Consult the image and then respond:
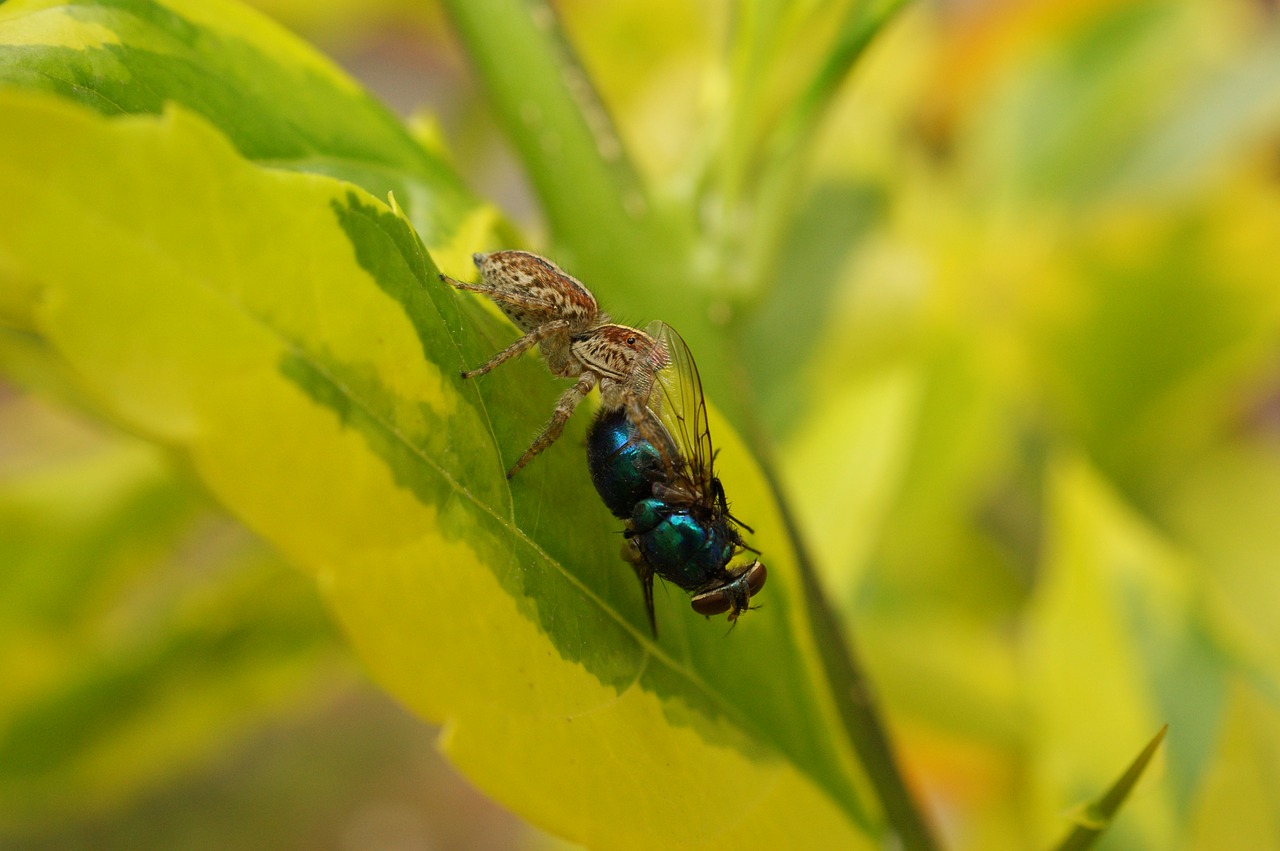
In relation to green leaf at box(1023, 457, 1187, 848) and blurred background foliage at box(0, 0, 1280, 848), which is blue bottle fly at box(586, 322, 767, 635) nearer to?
blurred background foliage at box(0, 0, 1280, 848)

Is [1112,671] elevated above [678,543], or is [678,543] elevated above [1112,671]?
[678,543]

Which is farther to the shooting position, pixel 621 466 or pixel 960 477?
pixel 960 477

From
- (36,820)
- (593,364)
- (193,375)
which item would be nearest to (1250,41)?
(593,364)

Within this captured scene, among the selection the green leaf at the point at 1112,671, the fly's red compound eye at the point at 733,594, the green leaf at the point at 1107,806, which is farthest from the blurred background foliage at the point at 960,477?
the fly's red compound eye at the point at 733,594

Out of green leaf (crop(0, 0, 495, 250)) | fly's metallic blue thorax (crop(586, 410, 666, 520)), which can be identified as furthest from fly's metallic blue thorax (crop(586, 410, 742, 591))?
green leaf (crop(0, 0, 495, 250))

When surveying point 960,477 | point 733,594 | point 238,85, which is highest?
point 238,85

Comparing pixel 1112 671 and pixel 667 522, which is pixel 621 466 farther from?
pixel 1112 671

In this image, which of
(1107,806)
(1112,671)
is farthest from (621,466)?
(1112,671)

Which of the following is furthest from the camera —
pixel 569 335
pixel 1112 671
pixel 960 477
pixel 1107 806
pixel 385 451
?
pixel 960 477

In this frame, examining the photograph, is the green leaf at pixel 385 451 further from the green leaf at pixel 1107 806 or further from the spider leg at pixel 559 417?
the green leaf at pixel 1107 806
